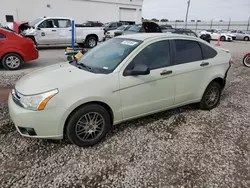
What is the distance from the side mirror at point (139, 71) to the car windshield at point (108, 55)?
23 cm

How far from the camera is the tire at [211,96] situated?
159 inches

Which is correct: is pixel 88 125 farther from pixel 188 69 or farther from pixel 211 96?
pixel 211 96

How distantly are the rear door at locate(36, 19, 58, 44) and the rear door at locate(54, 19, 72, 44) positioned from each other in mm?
224

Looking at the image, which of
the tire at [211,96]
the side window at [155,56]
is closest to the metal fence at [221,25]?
the tire at [211,96]

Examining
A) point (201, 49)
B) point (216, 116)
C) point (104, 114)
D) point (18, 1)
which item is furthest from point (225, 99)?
point (18, 1)

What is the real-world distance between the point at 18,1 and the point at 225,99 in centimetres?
2478

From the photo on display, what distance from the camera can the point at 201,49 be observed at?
382 centimetres

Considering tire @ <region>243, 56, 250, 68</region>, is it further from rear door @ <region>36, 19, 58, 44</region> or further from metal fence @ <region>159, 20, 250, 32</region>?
metal fence @ <region>159, 20, 250, 32</region>

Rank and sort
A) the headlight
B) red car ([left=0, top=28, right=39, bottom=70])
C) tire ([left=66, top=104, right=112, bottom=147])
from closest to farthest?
the headlight
tire ([left=66, top=104, right=112, bottom=147])
red car ([left=0, top=28, right=39, bottom=70])

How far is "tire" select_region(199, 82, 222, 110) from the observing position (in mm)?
4027

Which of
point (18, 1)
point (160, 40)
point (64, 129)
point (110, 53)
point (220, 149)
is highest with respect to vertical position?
point (18, 1)

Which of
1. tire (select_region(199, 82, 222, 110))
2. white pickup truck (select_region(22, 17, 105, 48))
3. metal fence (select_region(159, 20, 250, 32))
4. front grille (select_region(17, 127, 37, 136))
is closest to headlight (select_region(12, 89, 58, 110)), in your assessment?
front grille (select_region(17, 127, 37, 136))

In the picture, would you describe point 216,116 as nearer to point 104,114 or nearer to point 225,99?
point 225,99

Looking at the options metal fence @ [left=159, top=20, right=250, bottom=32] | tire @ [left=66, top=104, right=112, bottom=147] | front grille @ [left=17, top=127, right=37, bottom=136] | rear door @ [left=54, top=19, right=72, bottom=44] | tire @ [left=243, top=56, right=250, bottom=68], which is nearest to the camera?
front grille @ [left=17, top=127, right=37, bottom=136]
